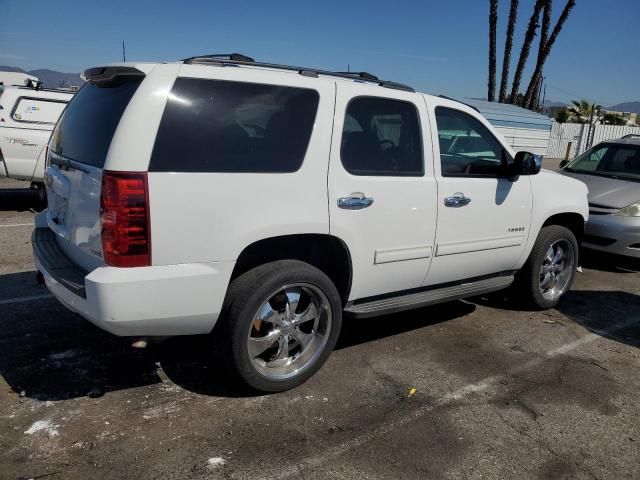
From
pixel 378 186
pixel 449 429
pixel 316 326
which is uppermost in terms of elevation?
pixel 378 186

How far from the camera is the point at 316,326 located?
3.56 m

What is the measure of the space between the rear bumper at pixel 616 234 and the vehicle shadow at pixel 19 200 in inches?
348

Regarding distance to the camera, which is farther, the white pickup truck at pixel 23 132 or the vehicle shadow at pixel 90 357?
the white pickup truck at pixel 23 132

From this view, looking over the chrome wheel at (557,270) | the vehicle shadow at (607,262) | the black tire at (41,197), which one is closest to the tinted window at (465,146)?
the chrome wheel at (557,270)

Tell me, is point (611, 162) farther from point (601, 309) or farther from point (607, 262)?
point (601, 309)

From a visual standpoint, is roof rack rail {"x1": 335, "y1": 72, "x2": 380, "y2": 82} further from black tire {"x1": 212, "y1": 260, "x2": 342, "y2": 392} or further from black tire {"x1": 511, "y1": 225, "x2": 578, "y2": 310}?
black tire {"x1": 511, "y1": 225, "x2": 578, "y2": 310}

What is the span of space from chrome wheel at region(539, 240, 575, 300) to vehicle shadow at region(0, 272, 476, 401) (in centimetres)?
140

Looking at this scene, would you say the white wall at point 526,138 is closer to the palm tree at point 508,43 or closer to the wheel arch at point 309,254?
the palm tree at point 508,43

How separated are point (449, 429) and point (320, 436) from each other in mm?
764

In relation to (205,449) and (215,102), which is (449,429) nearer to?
(205,449)

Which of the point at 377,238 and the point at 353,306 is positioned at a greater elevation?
the point at 377,238

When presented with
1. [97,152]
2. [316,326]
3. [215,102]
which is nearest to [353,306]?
[316,326]

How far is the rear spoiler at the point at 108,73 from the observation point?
2.93 metres

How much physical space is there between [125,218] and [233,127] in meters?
0.79
